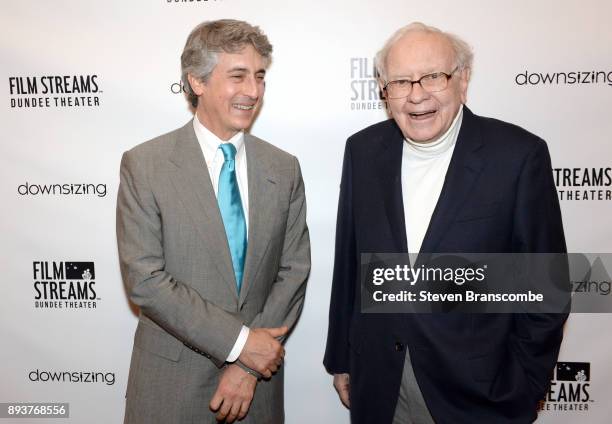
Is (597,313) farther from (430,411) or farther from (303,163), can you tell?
(303,163)

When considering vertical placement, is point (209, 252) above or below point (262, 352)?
above

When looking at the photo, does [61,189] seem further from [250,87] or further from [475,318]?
[475,318]

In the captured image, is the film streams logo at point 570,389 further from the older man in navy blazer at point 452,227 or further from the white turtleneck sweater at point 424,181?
the white turtleneck sweater at point 424,181

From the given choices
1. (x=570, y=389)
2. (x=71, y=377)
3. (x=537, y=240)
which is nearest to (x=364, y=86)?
(x=537, y=240)

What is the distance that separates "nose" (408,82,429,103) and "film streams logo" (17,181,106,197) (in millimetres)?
1713

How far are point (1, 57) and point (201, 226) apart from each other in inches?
66.9

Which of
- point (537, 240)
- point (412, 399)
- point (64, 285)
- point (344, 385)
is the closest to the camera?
point (537, 240)

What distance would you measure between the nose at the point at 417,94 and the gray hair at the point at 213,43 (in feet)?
1.90

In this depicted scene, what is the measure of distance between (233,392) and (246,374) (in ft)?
0.24

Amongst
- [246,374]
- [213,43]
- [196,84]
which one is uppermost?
[213,43]

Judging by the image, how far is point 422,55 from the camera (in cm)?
169

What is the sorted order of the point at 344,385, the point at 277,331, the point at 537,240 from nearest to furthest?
the point at 537,240 < the point at 277,331 < the point at 344,385

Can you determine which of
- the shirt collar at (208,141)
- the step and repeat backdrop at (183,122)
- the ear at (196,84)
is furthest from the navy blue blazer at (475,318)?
the step and repeat backdrop at (183,122)

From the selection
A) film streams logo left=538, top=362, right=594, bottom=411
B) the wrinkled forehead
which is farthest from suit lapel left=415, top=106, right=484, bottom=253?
film streams logo left=538, top=362, right=594, bottom=411
